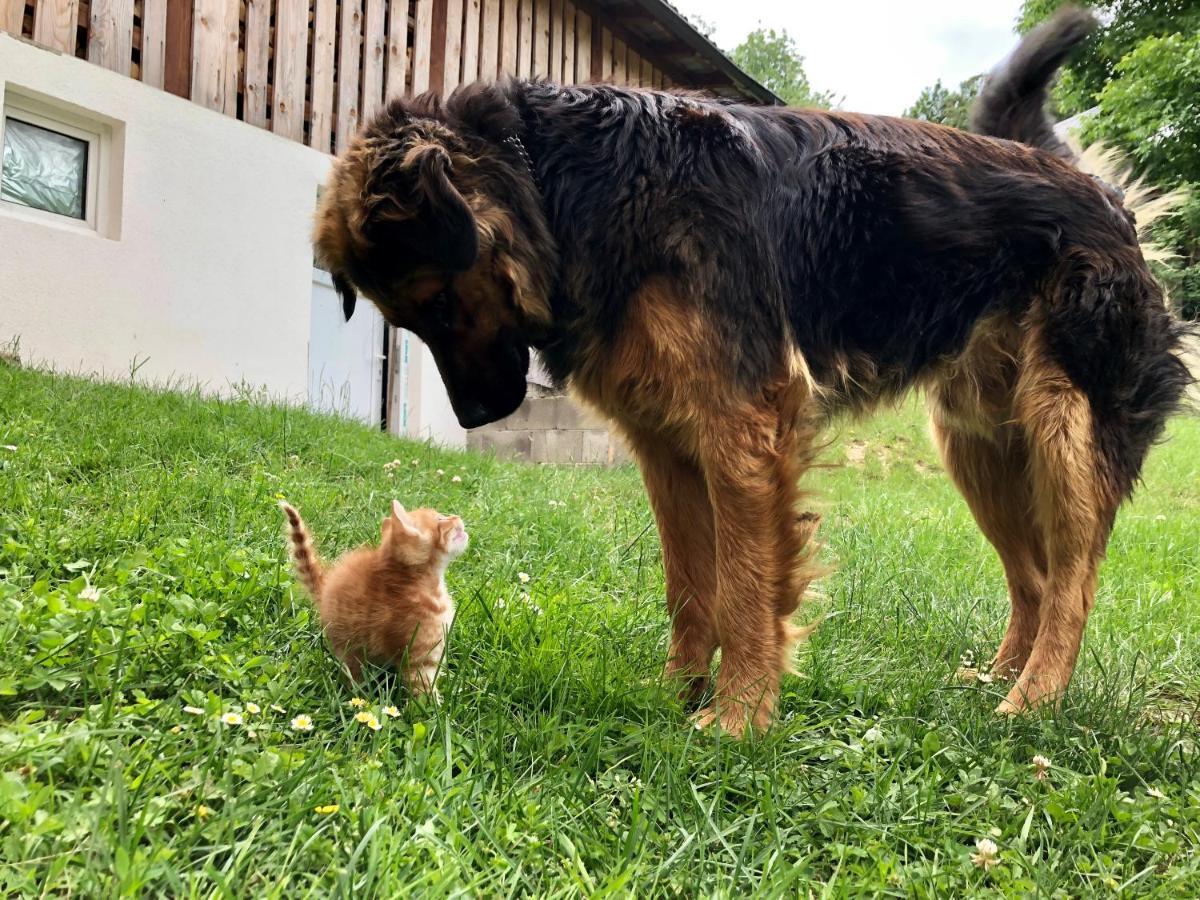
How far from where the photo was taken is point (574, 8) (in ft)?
34.7

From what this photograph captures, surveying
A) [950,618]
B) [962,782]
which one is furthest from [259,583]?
[950,618]

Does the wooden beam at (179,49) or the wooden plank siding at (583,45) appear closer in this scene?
the wooden beam at (179,49)

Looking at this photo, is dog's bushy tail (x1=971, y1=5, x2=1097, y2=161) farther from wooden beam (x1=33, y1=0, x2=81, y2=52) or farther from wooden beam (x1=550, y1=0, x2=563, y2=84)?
wooden beam (x1=550, y1=0, x2=563, y2=84)

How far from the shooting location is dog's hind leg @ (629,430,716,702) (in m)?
2.91

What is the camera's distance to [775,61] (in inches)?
1924

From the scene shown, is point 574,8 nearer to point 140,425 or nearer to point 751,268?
point 140,425

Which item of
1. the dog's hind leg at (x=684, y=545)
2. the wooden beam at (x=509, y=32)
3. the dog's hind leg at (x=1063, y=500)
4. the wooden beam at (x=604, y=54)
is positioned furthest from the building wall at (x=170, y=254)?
the wooden beam at (x=604, y=54)

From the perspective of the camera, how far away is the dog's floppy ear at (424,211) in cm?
230

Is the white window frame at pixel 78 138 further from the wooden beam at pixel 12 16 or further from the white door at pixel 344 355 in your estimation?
the white door at pixel 344 355

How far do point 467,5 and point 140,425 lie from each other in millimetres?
6943

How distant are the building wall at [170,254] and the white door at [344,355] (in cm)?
75

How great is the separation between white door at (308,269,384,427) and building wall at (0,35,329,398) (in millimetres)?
755

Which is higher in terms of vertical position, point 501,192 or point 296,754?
point 501,192

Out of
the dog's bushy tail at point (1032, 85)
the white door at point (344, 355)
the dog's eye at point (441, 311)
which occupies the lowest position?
the white door at point (344, 355)
